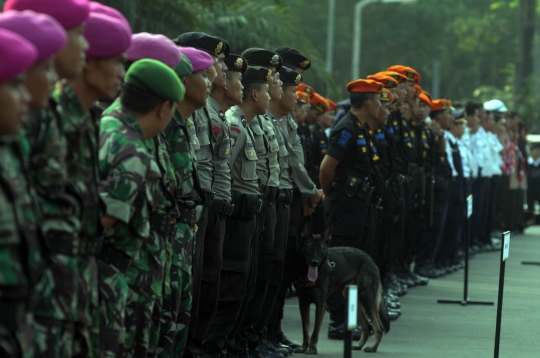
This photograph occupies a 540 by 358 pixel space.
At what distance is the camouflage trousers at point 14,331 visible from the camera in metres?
3.88

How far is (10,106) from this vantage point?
149 inches

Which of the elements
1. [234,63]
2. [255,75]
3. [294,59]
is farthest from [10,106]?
[294,59]

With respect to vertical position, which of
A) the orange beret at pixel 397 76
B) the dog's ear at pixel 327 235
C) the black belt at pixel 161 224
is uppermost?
the orange beret at pixel 397 76

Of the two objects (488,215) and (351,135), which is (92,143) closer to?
(351,135)

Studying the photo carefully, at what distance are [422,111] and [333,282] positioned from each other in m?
5.24

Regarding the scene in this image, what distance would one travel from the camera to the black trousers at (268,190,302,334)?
948cm

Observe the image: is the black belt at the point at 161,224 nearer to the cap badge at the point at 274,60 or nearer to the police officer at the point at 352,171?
the cap badge at the point at 274,60

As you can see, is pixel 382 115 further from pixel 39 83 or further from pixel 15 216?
pixel 15 216

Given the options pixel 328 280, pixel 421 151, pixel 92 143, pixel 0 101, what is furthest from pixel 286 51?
pixel 0 101

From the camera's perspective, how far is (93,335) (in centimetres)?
490

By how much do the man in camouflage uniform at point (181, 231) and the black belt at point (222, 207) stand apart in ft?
2.92

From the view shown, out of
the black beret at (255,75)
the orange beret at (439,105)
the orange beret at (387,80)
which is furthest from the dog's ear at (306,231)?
the orange beret at (439,105)

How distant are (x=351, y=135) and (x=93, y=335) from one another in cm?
601

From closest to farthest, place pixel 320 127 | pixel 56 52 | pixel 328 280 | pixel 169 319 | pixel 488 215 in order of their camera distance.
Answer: pixel 56 52 < pixel 169 319 < pixel 328 280 < pixel 320 127 < pixel 488 215
